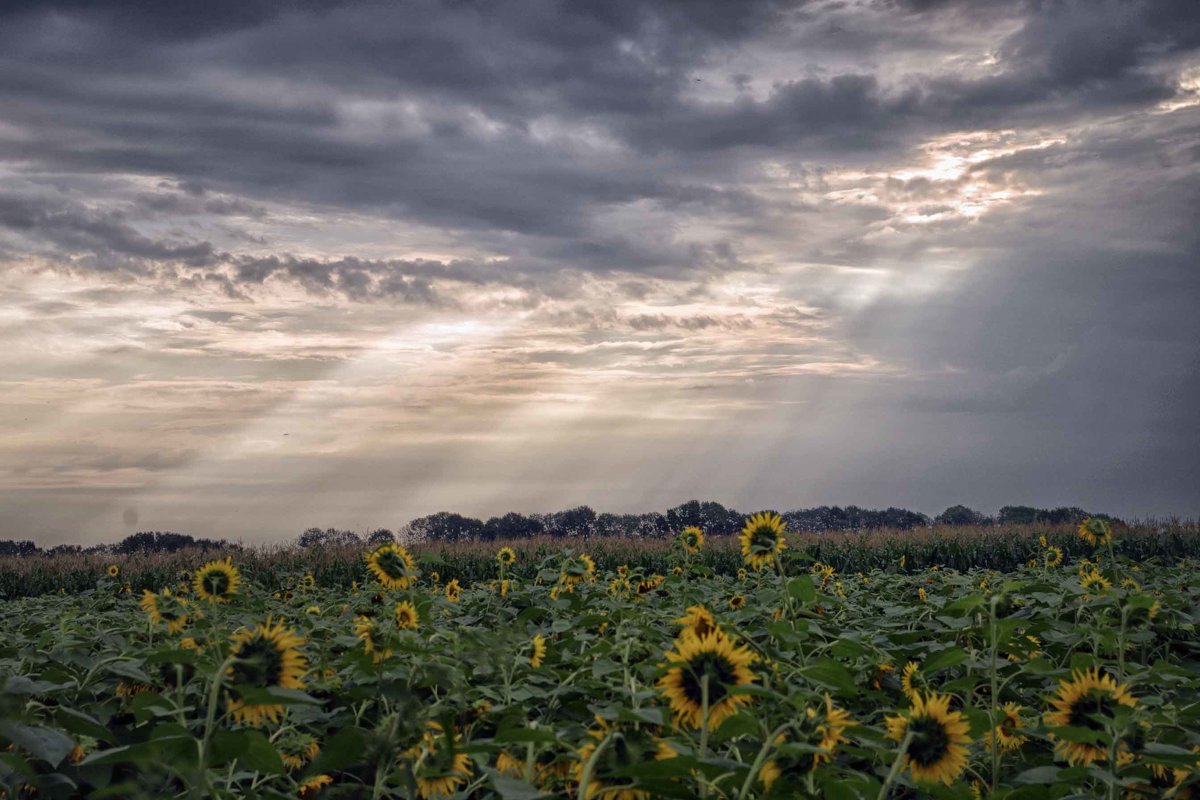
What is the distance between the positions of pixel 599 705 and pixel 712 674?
2.30ft

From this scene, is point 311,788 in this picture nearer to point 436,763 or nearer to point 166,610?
point 436,763

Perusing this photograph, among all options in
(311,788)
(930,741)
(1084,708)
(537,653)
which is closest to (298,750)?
(311,788)

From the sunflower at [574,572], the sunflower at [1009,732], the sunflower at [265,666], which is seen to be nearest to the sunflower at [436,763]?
the sunflower at [265,666]

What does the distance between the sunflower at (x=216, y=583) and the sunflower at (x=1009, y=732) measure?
3025 millimetres

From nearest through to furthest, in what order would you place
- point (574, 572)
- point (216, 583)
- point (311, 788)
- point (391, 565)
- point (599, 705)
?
point (599, 705) → point (311, 788) → point (216, 583) → point (391, 565) → point (574, 572)

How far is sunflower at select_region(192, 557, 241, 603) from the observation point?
4000 mm

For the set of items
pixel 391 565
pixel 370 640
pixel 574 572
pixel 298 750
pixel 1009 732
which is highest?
pixel 391 565

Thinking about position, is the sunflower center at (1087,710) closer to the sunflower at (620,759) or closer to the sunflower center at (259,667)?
the sunflower at (620,759)

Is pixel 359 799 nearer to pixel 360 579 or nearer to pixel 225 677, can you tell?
pixel 225 677

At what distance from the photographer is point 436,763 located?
211cm

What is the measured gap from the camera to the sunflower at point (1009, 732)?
141 inches

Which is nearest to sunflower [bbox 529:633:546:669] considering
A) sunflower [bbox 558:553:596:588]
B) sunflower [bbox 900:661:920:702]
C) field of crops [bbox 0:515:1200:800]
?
field of crops [bbox 0:515:1200:800]

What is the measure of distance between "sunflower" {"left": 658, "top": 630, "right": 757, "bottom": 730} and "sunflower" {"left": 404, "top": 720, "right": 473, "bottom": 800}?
0.54m

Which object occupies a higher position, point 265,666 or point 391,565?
point 391,565
